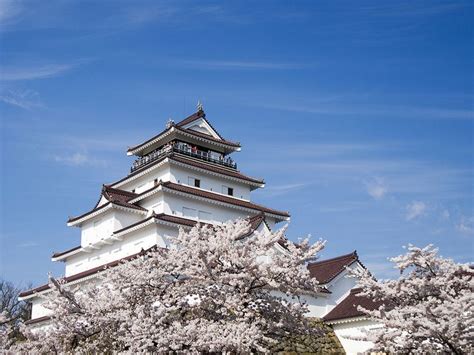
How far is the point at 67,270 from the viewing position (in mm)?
43500

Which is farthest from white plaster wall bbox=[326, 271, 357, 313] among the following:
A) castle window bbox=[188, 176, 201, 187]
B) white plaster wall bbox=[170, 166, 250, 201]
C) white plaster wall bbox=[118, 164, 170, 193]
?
white plaster wall bbox=[118, 164, 170, 193]

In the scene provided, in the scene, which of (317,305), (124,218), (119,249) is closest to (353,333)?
(317,305)

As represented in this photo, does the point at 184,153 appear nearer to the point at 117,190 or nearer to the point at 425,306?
the point at 117,190

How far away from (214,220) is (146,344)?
22.7 m

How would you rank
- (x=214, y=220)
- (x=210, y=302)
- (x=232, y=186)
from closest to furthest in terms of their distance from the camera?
(x=210, y=302), (x=214, y=220), (x=232, y=186)

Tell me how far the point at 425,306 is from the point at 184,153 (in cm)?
2797

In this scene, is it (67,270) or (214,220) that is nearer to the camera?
(214,220)

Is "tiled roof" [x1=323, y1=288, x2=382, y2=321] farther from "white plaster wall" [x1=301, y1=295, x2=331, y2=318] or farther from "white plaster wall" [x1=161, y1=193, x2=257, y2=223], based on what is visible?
"white plaster wall" [x1=161, y1=193, x2=257, y2=223]

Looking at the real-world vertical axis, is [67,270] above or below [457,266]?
above

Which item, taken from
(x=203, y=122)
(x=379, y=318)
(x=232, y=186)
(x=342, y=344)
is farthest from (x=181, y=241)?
(x=203, y=122)

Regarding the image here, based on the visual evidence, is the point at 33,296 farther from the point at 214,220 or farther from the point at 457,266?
the point at 457,266

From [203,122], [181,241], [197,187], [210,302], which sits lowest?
[210,302]

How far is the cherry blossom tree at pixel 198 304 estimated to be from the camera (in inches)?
683

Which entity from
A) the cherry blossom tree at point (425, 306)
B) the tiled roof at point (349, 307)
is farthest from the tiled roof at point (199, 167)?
the cherry blossom tree at point (425, 306)
